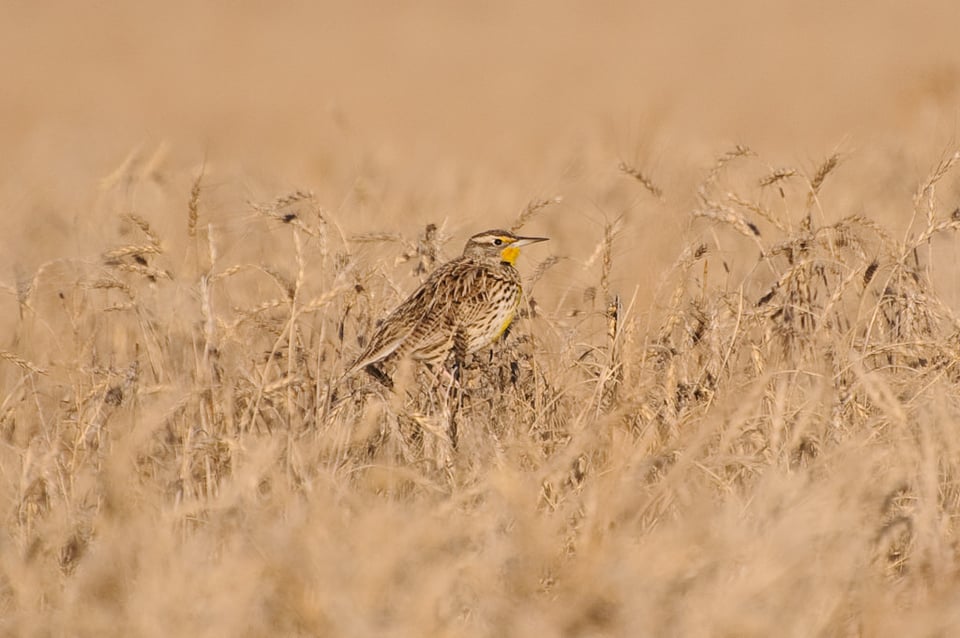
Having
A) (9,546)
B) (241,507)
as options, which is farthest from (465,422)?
(9,546)

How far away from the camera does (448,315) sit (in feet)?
17.1

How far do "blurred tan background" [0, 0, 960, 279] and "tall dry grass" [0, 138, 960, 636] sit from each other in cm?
50

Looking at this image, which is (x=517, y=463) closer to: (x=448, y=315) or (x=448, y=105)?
(x=448, y=315)

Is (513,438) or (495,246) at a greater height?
(495,246)

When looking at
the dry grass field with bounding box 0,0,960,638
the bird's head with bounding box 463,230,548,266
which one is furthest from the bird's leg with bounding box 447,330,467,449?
the bird's head with bounding box 463,230,548,266

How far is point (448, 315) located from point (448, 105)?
17.9 metres

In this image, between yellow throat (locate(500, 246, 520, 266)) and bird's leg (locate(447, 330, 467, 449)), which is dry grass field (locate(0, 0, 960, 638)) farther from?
yellow throat (locate(500, 246, 520, 266))

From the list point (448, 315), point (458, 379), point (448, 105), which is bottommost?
point (458, 379)

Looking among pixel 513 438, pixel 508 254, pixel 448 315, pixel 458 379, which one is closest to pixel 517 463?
pixel 513 438

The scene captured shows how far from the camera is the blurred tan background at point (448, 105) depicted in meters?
8.98

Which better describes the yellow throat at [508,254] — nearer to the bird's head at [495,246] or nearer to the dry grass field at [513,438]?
the bird's head at [495,246]

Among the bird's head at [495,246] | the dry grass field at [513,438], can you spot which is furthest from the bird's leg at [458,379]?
the bird's head at [495,246]

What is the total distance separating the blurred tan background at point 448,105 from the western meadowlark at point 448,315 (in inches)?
16.0

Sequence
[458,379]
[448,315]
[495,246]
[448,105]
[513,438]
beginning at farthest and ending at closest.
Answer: [448,105] < [495,246] < [448,315] < [458,379] < [513,438]
